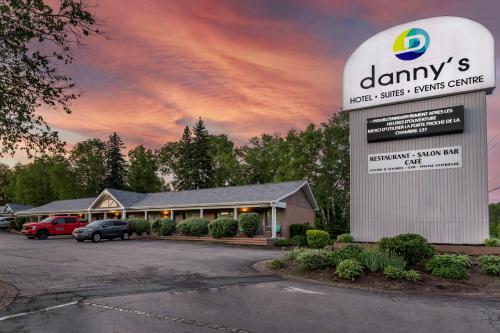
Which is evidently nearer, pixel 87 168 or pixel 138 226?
pixel 138 226

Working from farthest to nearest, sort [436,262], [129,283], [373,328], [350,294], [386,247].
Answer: [386,247] → [436,262] → [129,283] → [350,294] → [373,328]

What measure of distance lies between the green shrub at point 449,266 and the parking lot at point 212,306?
206 cm

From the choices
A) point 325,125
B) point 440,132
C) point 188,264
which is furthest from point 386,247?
point 325,125

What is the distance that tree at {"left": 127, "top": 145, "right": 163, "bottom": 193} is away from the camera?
263 feet

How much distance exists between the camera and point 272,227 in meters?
32.6

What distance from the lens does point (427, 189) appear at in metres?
16.2

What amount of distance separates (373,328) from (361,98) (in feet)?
40.7

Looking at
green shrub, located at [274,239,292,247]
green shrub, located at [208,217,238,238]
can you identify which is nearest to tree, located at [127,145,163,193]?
green shrub, located at [208,217,238,238]

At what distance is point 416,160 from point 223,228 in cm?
1864

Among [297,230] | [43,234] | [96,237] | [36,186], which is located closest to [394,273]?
[297,230]

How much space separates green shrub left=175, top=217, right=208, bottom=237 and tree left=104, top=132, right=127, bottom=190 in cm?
3940

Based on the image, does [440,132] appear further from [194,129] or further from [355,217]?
[194,129]

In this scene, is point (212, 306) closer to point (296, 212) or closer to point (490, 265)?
point (490, 265)

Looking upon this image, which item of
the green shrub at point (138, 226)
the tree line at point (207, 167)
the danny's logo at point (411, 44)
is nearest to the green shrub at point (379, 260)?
the danny's logo at point (411, 44)
